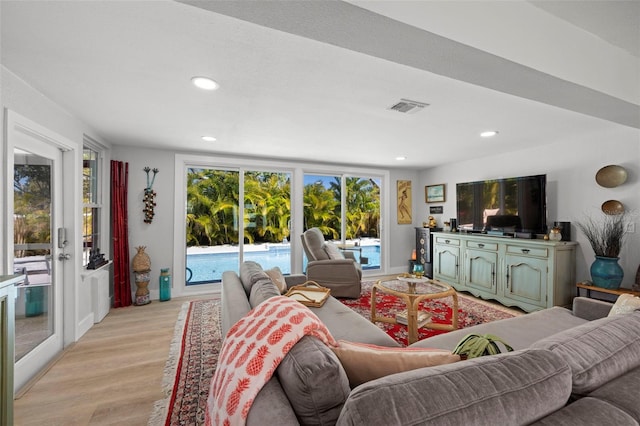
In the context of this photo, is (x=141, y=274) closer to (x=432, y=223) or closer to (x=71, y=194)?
(x=71, y=194)

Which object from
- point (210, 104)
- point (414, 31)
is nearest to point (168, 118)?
point (210, 104)

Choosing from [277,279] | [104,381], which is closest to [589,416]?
[277,279]

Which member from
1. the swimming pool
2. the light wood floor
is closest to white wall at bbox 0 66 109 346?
the light wood floor

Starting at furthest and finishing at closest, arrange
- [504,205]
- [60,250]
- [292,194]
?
[292,194] → [504,205] → [60,250]

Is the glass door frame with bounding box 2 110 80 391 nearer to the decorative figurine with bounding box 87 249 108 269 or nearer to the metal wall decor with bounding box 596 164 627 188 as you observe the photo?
the decorative figurine with bounding box 87 249 108 269

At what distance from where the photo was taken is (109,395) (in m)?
1.92

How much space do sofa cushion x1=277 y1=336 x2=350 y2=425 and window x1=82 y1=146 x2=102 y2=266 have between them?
3.24 meters

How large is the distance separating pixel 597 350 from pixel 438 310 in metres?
2.77

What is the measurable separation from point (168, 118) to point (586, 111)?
3403 mm

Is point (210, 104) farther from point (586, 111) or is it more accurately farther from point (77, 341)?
point (586, 111)

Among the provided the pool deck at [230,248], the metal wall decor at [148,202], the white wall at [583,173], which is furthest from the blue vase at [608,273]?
the metal wall decor at [148,202]

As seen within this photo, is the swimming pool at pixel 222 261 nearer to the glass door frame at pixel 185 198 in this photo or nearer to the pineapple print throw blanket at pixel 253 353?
the glass door frame at pixel 185 198

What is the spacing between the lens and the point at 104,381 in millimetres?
2074

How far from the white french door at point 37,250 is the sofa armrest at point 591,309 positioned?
13.5 ft
